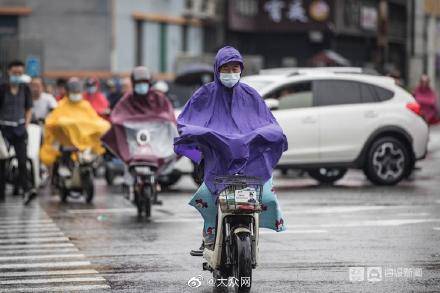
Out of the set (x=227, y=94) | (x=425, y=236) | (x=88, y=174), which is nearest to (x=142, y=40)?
(x=88, y=174)

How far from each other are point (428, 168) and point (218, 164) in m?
17.9

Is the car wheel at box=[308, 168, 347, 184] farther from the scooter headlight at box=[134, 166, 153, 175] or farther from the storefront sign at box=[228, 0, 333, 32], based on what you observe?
the storefront sign at box=[228, 0, 333, 32]

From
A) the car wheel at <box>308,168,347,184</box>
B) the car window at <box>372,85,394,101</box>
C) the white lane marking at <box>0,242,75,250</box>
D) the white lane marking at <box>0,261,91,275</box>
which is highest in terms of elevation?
the car window at <box>372,85,394,101</box>

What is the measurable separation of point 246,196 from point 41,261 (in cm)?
313

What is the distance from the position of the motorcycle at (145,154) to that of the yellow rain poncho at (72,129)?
7.79 ft

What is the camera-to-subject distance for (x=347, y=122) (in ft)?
71.2

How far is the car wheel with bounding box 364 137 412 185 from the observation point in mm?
21844

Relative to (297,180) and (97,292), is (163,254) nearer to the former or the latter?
(97,292)

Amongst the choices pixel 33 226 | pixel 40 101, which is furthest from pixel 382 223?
pixel 40 101

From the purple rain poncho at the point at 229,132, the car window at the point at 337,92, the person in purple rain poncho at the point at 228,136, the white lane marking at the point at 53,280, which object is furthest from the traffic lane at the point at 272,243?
the car window at the point at 337,92

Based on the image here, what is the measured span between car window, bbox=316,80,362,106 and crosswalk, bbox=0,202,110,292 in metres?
6.28

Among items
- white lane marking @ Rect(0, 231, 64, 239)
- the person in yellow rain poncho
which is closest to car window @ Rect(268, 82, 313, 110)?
the person in yellow rain poncho

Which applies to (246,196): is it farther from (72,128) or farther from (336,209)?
(72,128)

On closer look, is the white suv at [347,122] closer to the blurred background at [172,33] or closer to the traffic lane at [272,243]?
the traffic lane at [272,243]
